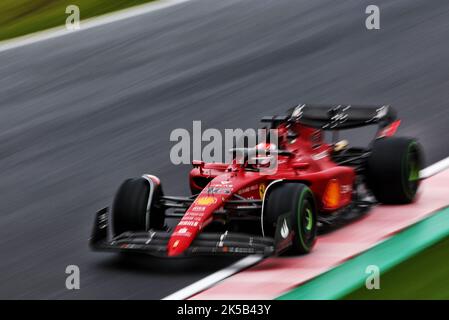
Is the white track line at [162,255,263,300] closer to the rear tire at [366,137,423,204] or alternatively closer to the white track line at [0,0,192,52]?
the rear tire at [366,137,423,204]

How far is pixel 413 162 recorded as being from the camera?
10797mm

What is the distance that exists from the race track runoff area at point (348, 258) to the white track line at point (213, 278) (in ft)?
0.19

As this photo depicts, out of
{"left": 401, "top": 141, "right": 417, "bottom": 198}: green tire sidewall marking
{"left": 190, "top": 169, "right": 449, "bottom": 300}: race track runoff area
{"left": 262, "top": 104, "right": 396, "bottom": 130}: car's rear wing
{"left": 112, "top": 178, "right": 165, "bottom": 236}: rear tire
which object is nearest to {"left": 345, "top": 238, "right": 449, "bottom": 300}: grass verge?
{"left": 190, "top": 169, "right": 449, "bottom": 300}: race track runoff area

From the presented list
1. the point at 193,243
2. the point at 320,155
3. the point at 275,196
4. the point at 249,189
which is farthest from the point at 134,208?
the point at 320,155

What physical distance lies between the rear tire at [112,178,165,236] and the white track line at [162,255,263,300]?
1.02 meters

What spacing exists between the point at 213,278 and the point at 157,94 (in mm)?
7283

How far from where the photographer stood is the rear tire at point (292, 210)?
356 inches

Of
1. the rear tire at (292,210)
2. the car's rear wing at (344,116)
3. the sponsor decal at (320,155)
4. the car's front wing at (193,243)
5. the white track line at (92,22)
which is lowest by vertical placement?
the car's front wing at (193,243)

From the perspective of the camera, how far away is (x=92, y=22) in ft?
63.4

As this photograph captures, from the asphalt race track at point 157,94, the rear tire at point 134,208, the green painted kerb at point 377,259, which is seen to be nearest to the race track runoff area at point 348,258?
the green painted kerb at point 377,259

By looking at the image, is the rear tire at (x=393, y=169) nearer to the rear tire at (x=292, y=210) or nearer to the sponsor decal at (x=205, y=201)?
the rear tire at (x=292, y=210)
